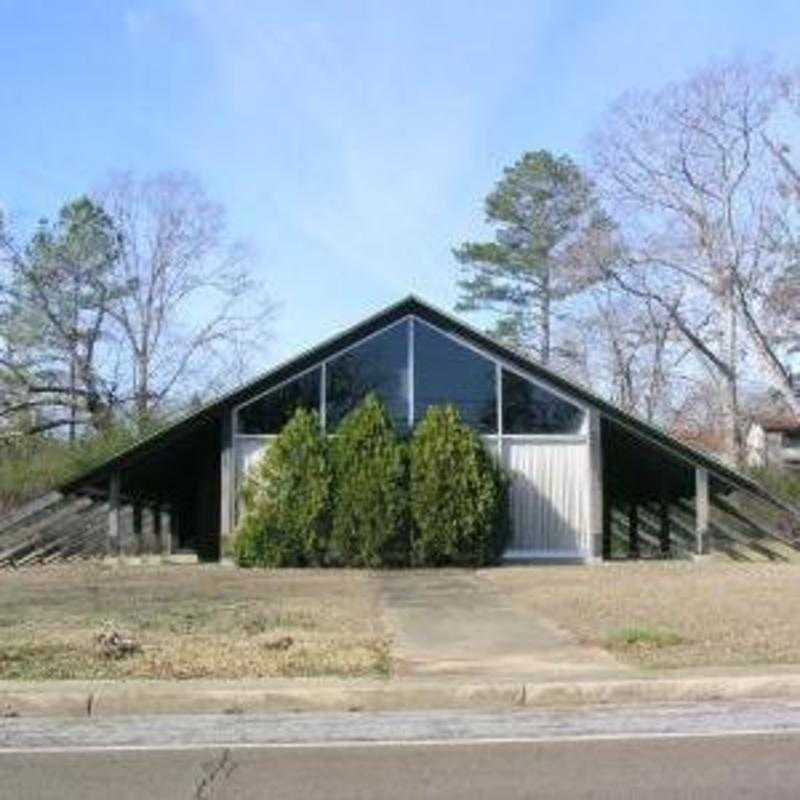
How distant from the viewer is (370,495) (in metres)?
25.2

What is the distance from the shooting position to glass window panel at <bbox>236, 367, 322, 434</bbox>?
86.9 ft

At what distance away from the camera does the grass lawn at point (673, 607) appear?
42.7 ft

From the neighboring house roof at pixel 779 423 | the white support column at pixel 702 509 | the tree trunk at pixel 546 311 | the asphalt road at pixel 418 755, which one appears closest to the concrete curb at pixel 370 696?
the asphalt road at pixel 418 755

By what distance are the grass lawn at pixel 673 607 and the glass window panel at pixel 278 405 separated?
477 centimetres

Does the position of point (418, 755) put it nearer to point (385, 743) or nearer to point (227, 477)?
point (385, 743)

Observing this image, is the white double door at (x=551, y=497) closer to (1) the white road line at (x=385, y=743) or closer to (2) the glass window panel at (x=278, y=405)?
(2) the glass window panel at (x=278, y=405)

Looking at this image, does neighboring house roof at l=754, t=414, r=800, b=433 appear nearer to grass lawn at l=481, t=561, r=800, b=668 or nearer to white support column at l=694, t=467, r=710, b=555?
white support column at l=694, t=467, r=710, b=555

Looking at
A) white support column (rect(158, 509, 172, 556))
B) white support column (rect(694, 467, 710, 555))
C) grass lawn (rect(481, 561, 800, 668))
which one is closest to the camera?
grass lawn (rect(481, 561, 800, 668))

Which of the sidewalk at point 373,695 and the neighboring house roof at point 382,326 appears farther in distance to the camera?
the neighboring house roof at point 382,326

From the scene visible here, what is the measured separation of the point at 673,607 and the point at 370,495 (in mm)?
9201

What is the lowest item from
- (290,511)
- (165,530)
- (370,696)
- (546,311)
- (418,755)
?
(418,755)

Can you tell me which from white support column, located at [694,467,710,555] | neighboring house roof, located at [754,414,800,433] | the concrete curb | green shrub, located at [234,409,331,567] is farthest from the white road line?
neighboring house roof, located at [754,414,800,433]

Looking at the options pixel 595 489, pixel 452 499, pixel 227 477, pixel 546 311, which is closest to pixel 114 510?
pixel 227 477

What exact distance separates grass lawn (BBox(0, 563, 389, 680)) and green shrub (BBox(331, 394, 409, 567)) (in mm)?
1505
